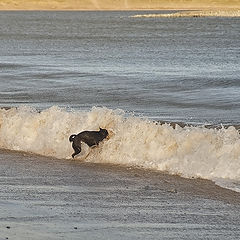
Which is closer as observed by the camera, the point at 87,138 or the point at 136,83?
the point at 87,138

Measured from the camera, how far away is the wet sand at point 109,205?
9.14 metres

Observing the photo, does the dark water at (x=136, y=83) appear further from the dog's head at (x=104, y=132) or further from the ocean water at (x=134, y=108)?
the dog's head at (x=104, y=132)

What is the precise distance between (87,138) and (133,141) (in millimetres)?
700

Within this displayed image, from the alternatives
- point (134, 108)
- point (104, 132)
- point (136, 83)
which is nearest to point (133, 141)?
point (104, 132)

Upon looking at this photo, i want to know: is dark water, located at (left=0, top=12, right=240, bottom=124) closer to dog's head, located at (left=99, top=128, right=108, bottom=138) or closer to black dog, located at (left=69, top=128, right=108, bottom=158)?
dog's head, located at (left=99, top=128, right=108, bottom=138)

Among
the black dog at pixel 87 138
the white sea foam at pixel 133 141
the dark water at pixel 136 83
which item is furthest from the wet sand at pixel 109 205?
the dark water at pixel 136 83

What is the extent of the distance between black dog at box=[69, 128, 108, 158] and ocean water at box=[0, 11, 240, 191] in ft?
0.39

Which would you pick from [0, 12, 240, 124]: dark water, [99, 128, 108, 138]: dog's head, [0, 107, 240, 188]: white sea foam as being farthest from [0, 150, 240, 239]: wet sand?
[0, 12, 240, 124]: dark water

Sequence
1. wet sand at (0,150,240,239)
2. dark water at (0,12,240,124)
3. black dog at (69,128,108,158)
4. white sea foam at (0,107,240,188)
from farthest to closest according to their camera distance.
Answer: dark water at (0,12,240,124)
black dog at (69,128,108,158)
white sea foam at (0,107,240,188)
wet sand at (0,150,240,239)

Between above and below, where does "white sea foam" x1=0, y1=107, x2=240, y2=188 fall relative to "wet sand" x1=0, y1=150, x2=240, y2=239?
above

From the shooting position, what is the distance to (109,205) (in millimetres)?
10453

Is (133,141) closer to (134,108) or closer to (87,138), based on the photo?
(87,138)

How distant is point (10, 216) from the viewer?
973 cm

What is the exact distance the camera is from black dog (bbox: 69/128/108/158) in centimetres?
1409
